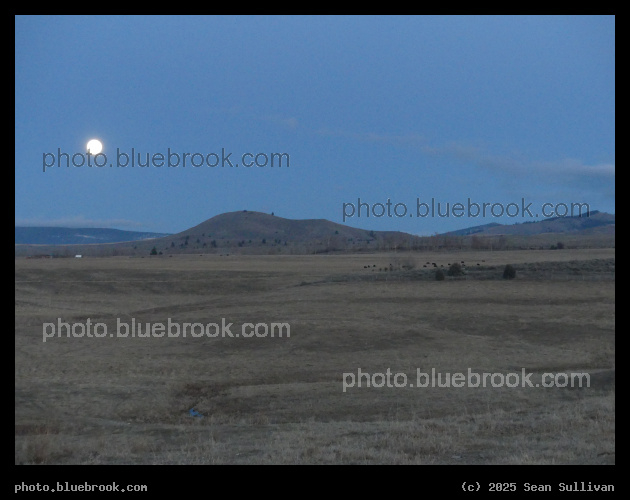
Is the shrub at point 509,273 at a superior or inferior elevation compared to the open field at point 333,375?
superior

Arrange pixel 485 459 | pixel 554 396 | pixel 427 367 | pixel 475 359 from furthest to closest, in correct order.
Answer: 1. pixel 475 359
2. pixel 427 367
3. pixel 554 396
4. pixel 485 459

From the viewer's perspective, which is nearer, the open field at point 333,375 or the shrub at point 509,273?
the open field at point 333,375

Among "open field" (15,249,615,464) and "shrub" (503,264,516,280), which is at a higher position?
"shrub" (503,264,516,280)

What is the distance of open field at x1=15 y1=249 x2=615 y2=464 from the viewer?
1225cm

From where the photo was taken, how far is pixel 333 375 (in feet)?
84.2

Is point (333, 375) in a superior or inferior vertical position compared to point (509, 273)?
inferior

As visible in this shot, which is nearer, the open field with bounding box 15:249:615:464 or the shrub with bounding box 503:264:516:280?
the open field with bounding box 15:249:615:464

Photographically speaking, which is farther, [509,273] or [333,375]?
[509,273]

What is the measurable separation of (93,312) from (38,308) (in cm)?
479

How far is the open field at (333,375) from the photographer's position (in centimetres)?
1225

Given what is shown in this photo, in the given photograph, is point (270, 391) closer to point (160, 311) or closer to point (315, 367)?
point (315, 367)

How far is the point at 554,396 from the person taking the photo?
20.3 m
